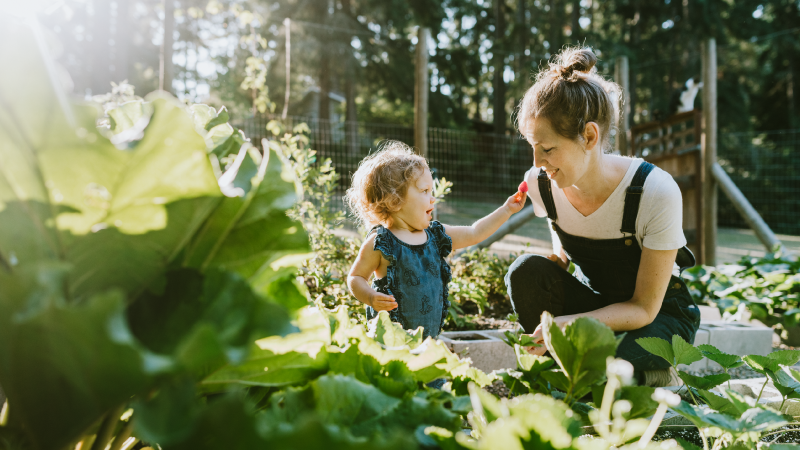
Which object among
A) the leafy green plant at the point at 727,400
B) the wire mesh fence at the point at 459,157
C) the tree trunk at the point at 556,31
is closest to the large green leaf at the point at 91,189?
the leafy green plant at the point at 727,400

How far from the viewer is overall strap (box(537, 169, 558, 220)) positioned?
237 centimetres

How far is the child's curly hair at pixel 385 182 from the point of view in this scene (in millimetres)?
2576

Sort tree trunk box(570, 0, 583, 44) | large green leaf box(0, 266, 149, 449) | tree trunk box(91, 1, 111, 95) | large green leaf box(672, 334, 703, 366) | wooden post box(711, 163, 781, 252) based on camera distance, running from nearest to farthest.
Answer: large green leaf box(0, 266, 149, 449)
large green leaf box(672, 334, 703, 366)
wooden post box(711, 163, 781, 252)
tree trunk box(91, 1, 111, 95)
tree trunk box(570, 0, 583, 44)

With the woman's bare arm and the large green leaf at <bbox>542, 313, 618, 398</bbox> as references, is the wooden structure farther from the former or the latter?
the large green leaf at <bbox>542, 313, 618, 398</bbox>

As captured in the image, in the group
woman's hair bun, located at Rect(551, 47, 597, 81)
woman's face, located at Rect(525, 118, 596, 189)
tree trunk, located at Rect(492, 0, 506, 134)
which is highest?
tree trunk, located at Rect(492, 0, 506, 134)

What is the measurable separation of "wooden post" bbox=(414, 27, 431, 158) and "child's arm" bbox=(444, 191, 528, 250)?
196 cm

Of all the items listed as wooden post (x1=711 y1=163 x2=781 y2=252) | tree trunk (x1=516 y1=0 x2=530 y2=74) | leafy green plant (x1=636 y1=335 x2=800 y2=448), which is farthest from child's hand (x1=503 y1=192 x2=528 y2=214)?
tree trunk (x1=516 y1=0 x2=530 y2=74)

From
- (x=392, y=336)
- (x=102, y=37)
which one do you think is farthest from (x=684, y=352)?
(x=102, y=37)

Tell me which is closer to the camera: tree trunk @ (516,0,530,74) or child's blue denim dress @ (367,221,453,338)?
child's blue denim dress @ (367,221,453,338)

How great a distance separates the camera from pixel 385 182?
8.52 ft

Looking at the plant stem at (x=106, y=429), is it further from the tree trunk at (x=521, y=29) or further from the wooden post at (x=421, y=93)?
the tree trunk at (x=521, y=29)

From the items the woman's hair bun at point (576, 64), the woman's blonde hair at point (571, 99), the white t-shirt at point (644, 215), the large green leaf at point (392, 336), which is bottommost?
the large green leaf at point (392, 336)

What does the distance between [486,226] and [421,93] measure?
2.50 meters

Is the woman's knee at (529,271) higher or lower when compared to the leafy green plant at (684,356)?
lower
